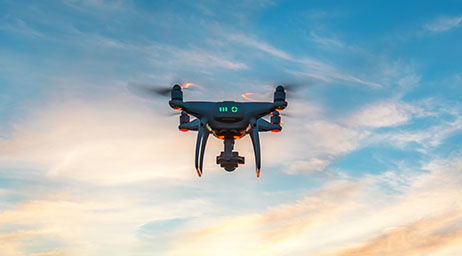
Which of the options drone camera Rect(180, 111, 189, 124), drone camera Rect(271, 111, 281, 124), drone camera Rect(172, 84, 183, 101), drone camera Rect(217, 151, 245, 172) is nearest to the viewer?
drone camera Rect(172, 84, 183, 101)

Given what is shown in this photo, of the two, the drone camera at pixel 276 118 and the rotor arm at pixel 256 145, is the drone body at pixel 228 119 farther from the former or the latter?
the drone camera at pixel 276 118

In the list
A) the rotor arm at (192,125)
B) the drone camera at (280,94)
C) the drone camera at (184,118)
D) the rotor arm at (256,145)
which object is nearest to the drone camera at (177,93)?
the rotor arm at (192,125)

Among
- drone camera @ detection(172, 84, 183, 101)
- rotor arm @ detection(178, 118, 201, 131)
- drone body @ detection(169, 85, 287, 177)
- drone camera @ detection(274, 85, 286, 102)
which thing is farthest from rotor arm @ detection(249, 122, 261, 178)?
drone camera @ detection(172, 84, 183, 101)

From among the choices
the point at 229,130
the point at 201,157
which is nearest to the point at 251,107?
the point at 229,130

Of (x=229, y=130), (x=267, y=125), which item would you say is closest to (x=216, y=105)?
(x=229, y=130)

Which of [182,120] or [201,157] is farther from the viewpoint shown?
[182,120]

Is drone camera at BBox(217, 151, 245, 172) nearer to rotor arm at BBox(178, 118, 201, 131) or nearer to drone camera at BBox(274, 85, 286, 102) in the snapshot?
rotor arm at BBox(178, 118, 201, 131)

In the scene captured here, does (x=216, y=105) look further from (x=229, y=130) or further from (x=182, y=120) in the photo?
(x=182, y=120)

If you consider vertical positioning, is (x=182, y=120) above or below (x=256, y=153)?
above
